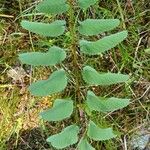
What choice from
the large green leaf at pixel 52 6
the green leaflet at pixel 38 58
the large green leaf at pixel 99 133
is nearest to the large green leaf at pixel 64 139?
the large green leaf at pixel 99 133

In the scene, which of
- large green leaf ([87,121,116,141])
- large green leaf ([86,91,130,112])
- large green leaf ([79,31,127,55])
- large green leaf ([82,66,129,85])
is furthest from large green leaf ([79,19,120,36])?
large green leaf ([87,121,116,141])

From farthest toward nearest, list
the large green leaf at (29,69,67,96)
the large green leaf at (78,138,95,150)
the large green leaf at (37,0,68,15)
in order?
the large green leaf at (78,138,95,150) < the large green leaf at (29,69,67,96) < the large green leaf at (37,0,68,15)

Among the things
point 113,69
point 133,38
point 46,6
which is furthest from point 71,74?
point 46,6

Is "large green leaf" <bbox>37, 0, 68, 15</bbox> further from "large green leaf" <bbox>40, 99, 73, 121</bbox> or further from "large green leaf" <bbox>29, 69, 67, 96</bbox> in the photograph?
"large green leaf" <bbox>40, 99, 73, 121</bbox>

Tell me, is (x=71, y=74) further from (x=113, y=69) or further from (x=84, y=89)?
(x=113, y=69)

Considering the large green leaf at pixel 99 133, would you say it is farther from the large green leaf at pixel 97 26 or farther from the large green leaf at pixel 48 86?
the large green leaf at pixel 97 26

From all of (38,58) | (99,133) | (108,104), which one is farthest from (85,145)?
(38,58)
